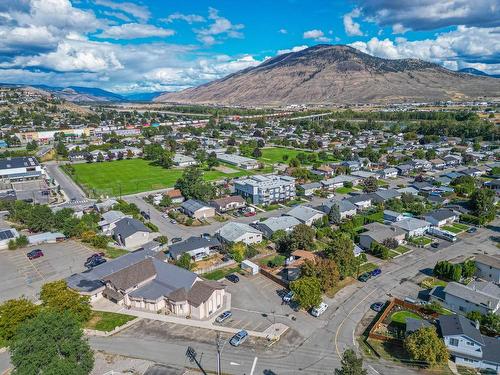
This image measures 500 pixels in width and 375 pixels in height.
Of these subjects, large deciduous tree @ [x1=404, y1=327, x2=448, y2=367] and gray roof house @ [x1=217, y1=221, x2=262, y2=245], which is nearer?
large deciduous tree @ [x1=404, y1=327, x2=448, y2=367]

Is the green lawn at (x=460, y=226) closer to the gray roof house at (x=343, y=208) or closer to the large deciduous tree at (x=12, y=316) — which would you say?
the gray roof house at (x=343, y=208)

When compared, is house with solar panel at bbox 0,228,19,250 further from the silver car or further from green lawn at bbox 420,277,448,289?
green lawn at bbox 420,277,448,289

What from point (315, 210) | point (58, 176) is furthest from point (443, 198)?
point (58, 176)

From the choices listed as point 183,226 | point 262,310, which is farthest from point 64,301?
point 183,226

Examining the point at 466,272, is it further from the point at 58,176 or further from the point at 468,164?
the point at 58,176

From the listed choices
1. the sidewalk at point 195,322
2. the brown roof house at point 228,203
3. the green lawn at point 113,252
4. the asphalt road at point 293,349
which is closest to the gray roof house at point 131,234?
the green lawn at point 113,252

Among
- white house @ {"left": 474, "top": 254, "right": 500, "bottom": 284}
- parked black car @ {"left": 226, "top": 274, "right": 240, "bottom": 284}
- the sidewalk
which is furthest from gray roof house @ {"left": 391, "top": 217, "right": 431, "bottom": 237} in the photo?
the sidewalk
